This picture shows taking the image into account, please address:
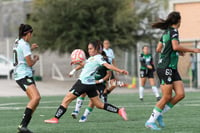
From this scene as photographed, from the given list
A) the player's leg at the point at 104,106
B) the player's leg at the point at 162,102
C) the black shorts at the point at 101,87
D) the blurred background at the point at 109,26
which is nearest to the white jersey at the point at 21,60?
the player's leg at the point at 104,106

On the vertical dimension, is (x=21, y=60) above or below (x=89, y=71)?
above

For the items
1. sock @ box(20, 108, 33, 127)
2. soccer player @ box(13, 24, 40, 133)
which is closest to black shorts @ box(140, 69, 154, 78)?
soccer player @ box(13, 24, 40, 133)

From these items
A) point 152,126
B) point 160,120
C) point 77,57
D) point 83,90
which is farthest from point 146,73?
point 152,126

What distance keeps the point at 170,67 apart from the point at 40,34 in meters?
28.1

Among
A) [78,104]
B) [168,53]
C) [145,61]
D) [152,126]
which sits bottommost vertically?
[145,61]

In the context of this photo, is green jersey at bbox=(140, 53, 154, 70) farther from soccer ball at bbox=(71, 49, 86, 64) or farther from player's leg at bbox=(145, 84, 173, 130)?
player's leg at bbox=(145, 84, 173, 130)

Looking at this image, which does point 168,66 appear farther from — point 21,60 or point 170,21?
point 21,60

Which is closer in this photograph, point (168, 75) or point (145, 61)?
point (168, 75)

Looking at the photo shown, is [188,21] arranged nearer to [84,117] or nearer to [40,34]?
[40,34]

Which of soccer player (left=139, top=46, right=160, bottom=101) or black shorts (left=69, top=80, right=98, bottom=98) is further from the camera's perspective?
soccer player (left=139, top=46, right=160, bottom=101)

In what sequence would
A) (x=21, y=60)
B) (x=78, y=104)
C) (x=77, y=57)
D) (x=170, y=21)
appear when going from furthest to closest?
(x=78, y=104), (x=77, y=57), (x=170, y=21), (x=21, y=60)

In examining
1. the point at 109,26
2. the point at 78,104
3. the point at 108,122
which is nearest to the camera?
the point at 108,122

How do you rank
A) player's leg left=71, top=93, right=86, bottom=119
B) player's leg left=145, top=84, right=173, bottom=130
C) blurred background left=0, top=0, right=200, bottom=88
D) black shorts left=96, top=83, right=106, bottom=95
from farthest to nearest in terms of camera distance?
blurred background left=0, top=0, right=200, bottom=88 < black shorts left=96, top=83, right=106, bottom=95 < player's leg left=71, top=93, right=86, bottom=119 < player's leg left=145, top=84, right=173, bottom=130

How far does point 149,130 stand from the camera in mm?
11820
